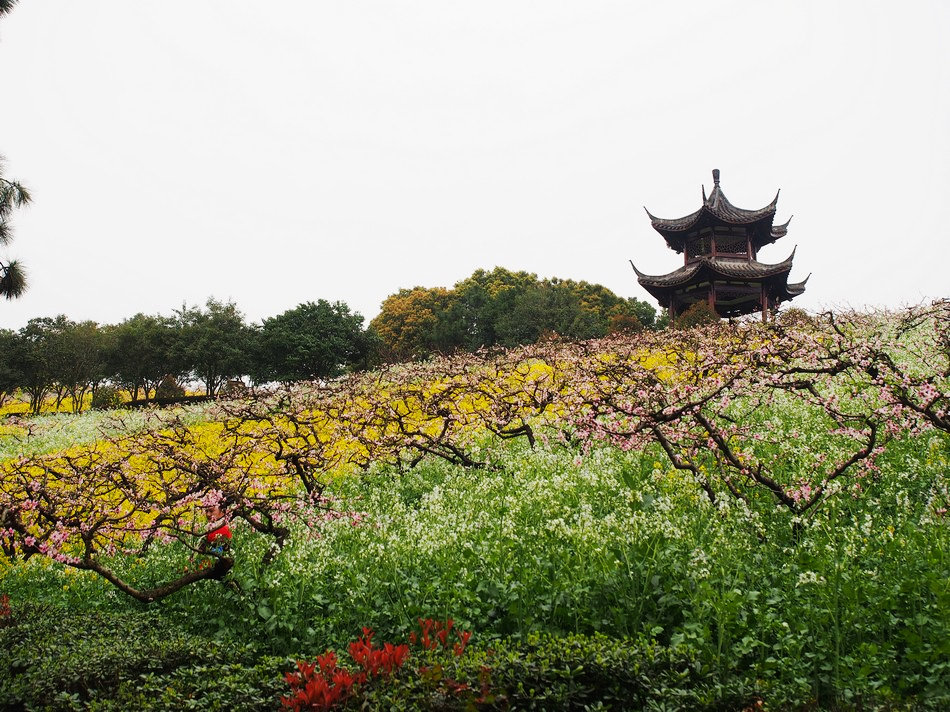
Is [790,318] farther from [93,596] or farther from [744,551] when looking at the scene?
[93,596]

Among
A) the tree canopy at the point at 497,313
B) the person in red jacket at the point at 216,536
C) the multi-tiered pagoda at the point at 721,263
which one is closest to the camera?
the person in red jacket at the point at 216,536

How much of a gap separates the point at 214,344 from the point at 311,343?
36.6 feet

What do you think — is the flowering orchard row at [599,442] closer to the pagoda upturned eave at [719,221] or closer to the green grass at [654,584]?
the green grass at [654,584]

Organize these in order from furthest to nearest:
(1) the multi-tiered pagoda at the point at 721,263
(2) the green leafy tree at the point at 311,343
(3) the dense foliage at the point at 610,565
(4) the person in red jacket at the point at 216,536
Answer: (2) the green leafy tree at the point at 311,343 → (1) the multi-tiered pagoda at the point at 721,263 → (4) the person in red jacket at the point at 216,536 → (3) the dense foliage at the point at 610,565

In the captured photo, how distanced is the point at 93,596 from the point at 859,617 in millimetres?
8593

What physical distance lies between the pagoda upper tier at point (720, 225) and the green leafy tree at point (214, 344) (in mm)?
34251

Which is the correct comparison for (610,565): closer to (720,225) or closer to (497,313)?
(720,225)

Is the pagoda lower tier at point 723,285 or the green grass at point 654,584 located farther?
the pagoda lower tier at point 723,285

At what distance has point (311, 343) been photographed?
42688 mm

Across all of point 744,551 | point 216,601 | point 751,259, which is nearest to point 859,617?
point 744,551

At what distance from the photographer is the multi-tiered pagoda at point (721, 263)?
33.8m

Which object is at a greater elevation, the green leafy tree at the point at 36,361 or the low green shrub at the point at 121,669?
the green leafy tree at the point at 36,361

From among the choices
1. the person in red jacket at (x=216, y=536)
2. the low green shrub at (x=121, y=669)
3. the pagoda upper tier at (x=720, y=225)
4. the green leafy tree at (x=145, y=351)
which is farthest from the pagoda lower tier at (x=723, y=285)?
the green leafy tree at (x=145, y=351)

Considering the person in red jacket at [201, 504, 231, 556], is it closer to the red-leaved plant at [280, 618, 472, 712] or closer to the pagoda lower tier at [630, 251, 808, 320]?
the red-leaved plant at [280, 618, 472, 712]
